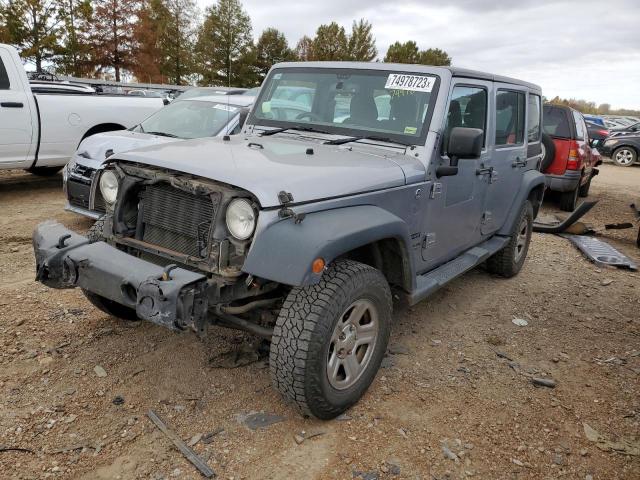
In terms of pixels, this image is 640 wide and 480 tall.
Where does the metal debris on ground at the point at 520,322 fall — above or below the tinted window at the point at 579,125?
below

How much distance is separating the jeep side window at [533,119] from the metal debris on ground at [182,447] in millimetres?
4223

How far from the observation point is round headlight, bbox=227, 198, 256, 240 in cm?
248

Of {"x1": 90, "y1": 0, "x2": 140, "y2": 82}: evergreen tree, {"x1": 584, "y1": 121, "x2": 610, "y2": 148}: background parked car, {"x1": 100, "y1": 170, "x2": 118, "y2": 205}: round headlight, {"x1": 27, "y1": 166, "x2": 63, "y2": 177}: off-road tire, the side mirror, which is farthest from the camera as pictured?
{"x1": 90, "y1": 0, "x2": 140, "y2": 82}: evergreen tree

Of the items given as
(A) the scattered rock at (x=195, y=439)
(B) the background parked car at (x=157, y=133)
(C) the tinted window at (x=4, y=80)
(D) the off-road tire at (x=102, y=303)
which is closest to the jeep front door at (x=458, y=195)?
(A) the scattered rock at (x=195, y=439)

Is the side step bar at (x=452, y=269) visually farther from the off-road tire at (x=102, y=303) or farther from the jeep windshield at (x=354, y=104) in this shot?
the off-road tire at (x=102, y=303)

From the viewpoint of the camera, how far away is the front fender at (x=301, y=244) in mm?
2352

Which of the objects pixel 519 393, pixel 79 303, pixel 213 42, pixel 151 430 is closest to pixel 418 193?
pixel 519 393

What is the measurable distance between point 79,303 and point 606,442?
369 centimetres

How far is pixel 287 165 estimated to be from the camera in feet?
9.25

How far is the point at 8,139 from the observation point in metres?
7.00

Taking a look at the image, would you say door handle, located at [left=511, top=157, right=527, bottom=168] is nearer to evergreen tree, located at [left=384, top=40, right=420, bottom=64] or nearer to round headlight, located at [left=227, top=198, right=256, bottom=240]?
round headlight, located at [left=227, top=198, right=256, bottom=240]

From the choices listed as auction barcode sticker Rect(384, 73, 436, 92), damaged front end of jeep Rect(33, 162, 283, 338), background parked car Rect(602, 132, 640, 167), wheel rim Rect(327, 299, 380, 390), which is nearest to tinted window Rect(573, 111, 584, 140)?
auction barcode sticker Rect(384, 73, 436, 92)

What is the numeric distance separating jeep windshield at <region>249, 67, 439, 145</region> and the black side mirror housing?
224mm

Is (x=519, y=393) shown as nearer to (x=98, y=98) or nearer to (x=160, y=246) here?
(x=160, y=246)
